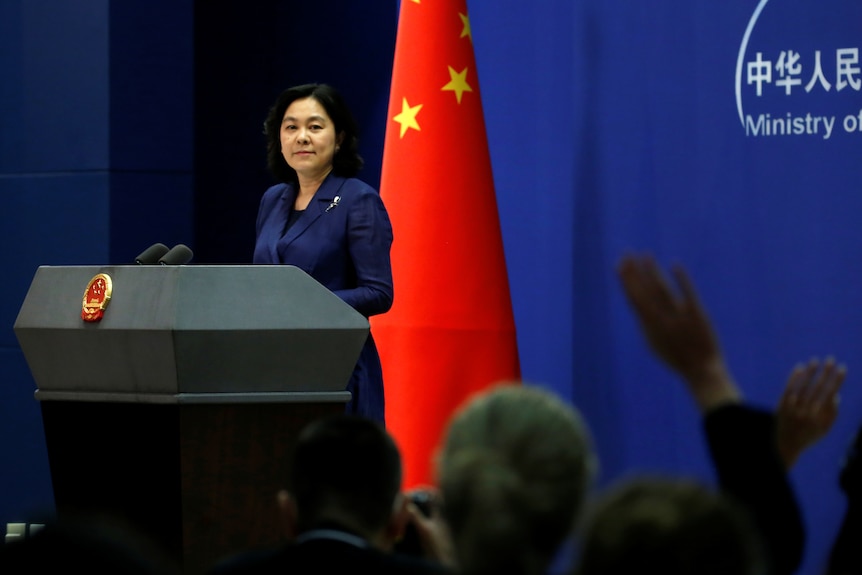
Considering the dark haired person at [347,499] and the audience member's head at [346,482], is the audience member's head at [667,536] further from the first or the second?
the audience member's head at [346,482]

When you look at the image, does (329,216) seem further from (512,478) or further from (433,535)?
(512,478)

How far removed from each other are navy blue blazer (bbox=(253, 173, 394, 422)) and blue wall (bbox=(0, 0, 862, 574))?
2.85ft

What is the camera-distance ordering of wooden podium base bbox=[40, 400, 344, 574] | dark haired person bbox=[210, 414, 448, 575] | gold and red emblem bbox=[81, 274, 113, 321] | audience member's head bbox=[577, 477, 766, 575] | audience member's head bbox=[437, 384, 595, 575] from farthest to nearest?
1. gold and red emblem bbox=[81, 274, 113, 321]
2. wooden podium base bbox=[40, 400, 344, 574]
3. dark haired person bbox=[210, 414, 448, 575]
4. audience member's head bbox=[437, 384, 595, 575]
5. audience member's head bbox=[577, 477, 766, 575]

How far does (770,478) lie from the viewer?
1.58 metres

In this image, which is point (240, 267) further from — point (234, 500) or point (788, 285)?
point (788, 285)

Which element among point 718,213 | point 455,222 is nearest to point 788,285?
point 718,213

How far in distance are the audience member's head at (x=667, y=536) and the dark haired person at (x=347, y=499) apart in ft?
1.87

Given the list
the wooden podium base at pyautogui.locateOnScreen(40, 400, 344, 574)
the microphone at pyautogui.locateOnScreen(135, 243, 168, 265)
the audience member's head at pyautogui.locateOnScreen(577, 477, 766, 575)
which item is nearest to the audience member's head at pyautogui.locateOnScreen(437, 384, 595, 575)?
the audience member's head at pyautogui.locateOnScreen(577, 477, 766, 575)

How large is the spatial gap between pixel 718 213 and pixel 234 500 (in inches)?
69.0

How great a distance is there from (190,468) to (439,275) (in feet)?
6.00

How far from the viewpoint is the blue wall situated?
380 centimetres

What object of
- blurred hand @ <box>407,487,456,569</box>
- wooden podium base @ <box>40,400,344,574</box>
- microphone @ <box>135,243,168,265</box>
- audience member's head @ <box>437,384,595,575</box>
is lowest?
wooden podium base @ <box>40,400,344,574</box>

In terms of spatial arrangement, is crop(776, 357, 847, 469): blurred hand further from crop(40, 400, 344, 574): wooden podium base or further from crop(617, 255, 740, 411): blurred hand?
crop(40, 400, 344, 574): wooden podium base

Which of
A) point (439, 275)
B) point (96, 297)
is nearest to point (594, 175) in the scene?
point (439, 275)
